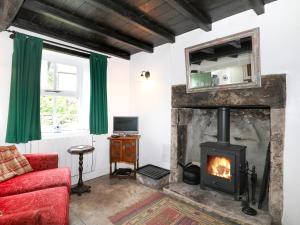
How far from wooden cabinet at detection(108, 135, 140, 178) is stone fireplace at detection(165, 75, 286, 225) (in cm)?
82

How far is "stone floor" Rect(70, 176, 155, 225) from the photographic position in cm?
234

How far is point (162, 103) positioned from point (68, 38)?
211 cm

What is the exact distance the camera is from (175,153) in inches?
127

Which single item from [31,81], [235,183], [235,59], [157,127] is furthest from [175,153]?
[31,81]

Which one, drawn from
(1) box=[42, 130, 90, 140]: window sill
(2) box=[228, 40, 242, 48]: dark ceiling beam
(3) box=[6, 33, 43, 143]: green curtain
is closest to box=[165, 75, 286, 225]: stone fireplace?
(2) box=[228, 40, 242, 48]: dark ceiling beam

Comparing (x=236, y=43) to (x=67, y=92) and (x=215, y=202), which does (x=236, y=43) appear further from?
(x=67, y=92)

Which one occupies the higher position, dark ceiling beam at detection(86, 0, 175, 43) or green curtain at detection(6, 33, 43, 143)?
dark ceiling beam at detection(86, 0, 175, 43)

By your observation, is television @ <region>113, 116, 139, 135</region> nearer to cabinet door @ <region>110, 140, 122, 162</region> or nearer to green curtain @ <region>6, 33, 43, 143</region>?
cabinet door @ <region>110, 140, 122, 162</region>

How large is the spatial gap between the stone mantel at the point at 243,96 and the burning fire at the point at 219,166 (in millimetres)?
853

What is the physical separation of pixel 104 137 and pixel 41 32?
2.24m

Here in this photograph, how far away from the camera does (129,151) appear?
3.64 meters

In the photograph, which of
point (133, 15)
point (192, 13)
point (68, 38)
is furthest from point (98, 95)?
point (192, 13)

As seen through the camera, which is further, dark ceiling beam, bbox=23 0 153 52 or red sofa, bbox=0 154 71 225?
dark ceiling beam, bbox=23 0 153 52

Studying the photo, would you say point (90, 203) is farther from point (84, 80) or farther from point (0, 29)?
point (0, 29)
